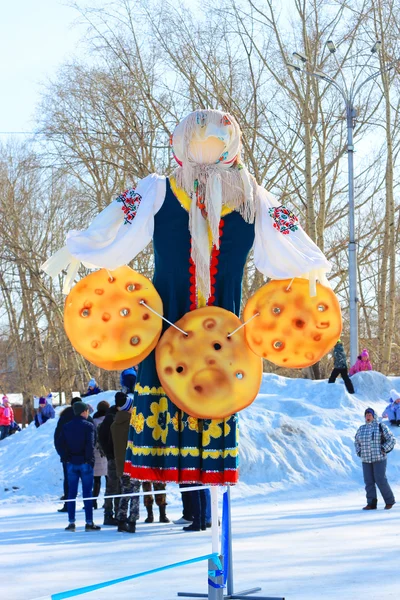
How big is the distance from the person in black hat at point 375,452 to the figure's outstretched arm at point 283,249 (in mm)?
7652

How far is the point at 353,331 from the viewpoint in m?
21.0

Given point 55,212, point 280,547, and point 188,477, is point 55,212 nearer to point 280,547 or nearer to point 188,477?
point 280,547

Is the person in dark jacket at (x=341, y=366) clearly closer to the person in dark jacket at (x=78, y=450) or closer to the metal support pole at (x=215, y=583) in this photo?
the person in dark jacket at (x=78, y=450)

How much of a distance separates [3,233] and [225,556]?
25.7m

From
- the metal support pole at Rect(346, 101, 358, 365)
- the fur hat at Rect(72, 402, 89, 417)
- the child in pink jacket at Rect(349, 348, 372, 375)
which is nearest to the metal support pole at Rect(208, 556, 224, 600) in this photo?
the fur hat at Rect(72, 402, 89, 417)

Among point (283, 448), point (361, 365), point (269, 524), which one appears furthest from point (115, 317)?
point (361, 365)

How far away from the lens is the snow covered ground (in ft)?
20.1

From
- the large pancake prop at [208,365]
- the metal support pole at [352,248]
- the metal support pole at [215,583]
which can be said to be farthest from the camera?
the metal support pole at [352,248]

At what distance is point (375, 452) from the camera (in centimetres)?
1230

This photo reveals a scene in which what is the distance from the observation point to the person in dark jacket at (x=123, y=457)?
9.59 metres

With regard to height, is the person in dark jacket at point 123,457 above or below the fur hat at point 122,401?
below

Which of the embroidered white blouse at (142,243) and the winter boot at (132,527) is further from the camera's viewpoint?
the winter boot at (132,527)

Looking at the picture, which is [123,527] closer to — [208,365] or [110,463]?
[110,463]

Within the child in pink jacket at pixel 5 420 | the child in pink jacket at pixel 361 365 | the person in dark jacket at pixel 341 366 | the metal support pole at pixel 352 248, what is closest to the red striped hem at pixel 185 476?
the person in dark jacket at pixel 341 366
